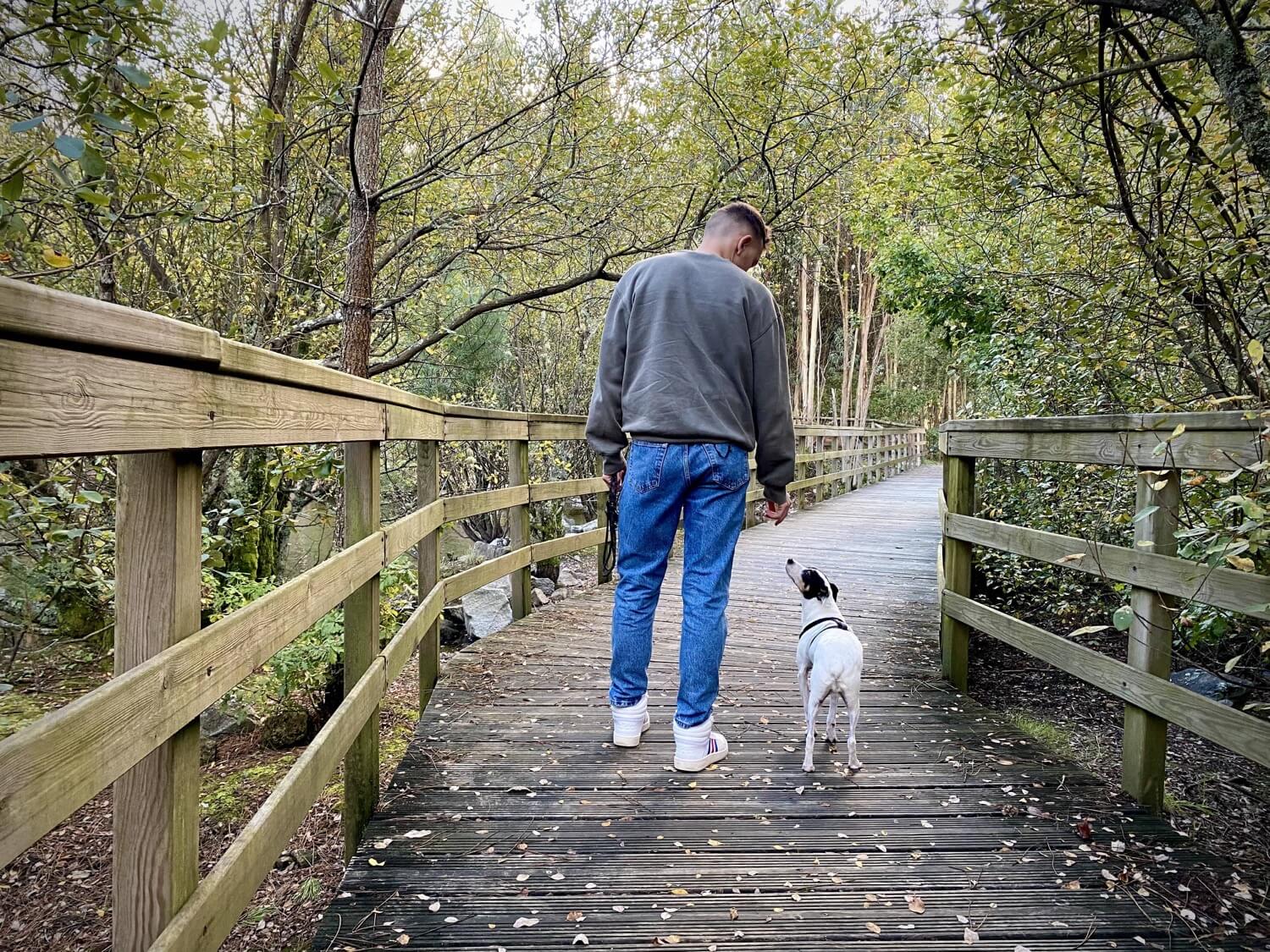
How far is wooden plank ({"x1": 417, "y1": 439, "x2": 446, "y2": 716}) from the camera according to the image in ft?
11.8

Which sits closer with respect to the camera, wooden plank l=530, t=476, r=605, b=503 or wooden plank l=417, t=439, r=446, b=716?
wooden plank l=417, t=439, r=446, b=716

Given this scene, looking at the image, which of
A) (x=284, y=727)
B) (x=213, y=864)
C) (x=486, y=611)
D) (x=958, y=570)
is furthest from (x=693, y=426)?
(x=486, y=611)

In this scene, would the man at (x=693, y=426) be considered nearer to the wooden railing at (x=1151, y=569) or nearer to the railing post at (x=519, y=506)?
the wooden railing at (x=1151, y=569)

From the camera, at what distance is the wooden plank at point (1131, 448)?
2162mm

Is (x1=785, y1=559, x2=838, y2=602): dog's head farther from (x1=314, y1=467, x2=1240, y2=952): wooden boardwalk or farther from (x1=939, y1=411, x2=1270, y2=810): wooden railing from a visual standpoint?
(x1=939, y1=411, x2=1270, y2=810): wooden railing

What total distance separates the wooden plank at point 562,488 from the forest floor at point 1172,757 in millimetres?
2834

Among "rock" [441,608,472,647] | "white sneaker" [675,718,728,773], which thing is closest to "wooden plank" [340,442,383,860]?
"white sneaker" [675,718,728,773]

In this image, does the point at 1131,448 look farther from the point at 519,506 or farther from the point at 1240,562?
the point at 519,506

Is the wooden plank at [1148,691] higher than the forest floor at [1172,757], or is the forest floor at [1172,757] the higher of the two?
the wooden plank at [1148,691]

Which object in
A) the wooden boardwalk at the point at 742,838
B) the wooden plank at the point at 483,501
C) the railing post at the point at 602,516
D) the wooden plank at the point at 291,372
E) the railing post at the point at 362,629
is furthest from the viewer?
the railing post at the point at 602,516

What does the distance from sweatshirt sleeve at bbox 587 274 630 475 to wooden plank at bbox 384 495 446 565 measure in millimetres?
778

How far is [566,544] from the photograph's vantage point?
560 centimetres

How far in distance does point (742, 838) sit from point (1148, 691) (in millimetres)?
1348

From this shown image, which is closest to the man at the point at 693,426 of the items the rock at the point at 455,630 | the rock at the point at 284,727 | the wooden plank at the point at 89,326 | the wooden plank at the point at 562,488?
the wooden plank at the point at 89,326
